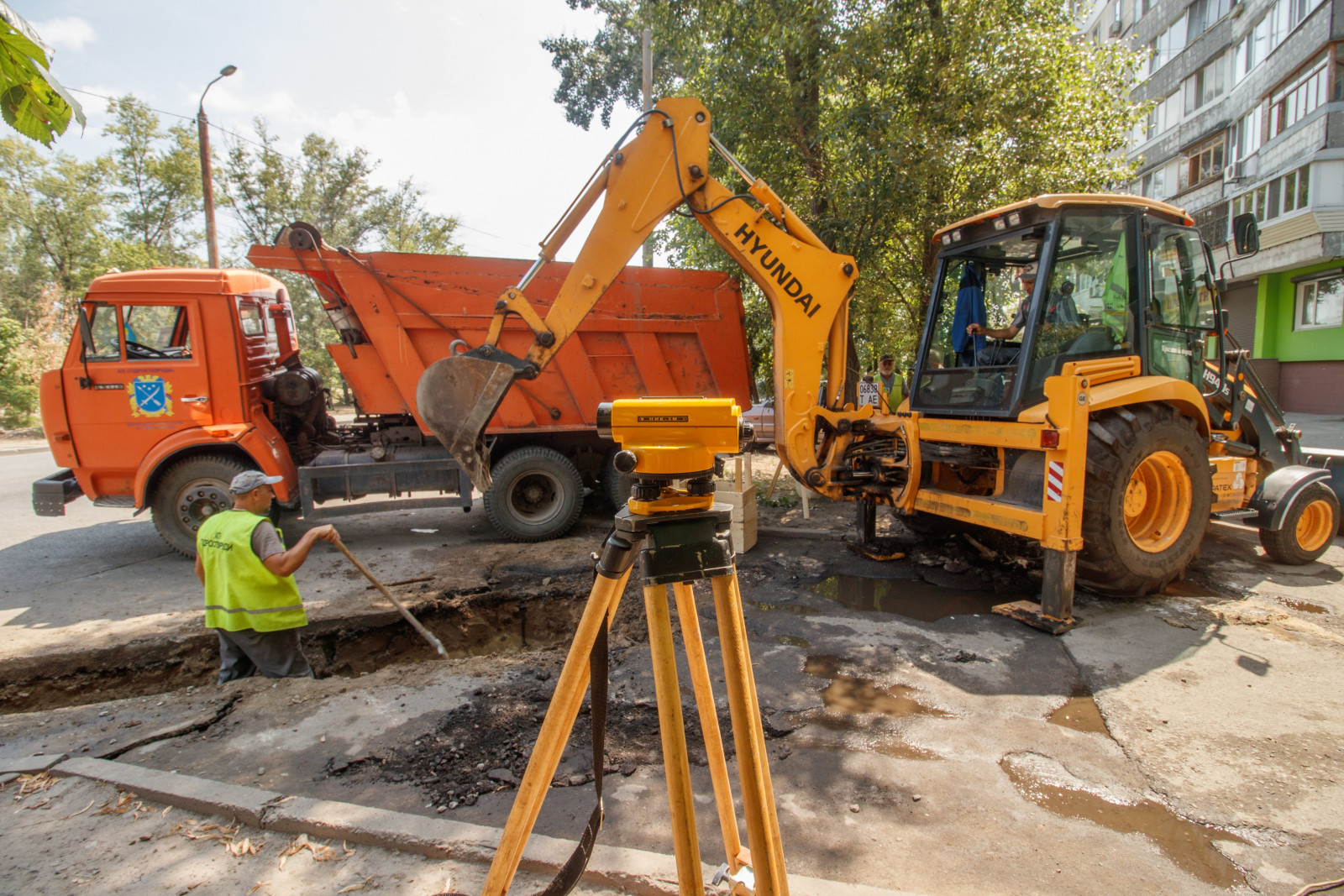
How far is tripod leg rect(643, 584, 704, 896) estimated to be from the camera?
5.24ft

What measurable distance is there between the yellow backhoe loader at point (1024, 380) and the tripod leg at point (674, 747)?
351cm

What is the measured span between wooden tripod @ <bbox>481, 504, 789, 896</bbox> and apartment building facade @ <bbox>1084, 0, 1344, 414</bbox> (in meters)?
15.4

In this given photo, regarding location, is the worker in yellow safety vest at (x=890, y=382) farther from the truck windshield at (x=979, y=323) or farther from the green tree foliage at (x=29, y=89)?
the green tree foliage at (x=29, y=89)

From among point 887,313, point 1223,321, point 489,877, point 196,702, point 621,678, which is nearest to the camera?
point 489,877

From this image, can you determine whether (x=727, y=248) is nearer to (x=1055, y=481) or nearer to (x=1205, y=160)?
(x=1055, y=481)

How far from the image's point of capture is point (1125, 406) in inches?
180

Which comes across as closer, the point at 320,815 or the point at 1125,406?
the point at 320,815

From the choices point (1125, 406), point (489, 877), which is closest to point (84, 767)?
point (489, 877)

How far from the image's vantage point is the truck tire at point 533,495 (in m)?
6.96

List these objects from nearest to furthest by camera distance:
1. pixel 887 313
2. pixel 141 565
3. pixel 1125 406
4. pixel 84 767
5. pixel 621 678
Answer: pixel 84 767
pixel 621 678
pixel 1125 406
pixel 141 565
pixel 887 313

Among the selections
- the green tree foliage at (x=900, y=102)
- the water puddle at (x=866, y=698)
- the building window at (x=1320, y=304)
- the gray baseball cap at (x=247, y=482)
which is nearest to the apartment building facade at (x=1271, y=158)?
the building window at (x=1320, y=304)

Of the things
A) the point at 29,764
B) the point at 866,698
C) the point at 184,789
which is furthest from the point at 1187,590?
the point at 29,764

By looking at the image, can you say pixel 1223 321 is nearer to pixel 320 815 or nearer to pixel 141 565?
pixel 320 815

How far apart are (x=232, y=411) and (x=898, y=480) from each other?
5.98m
